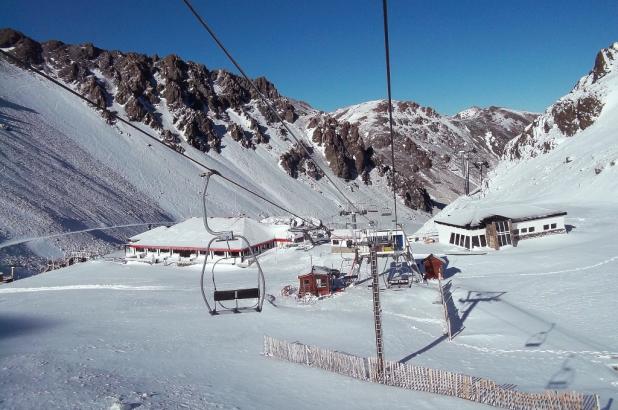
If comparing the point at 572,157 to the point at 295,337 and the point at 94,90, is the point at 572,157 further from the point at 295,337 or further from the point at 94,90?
the point at 94,90

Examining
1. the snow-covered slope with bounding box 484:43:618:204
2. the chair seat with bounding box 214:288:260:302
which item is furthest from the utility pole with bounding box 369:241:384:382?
A: the snow-covered slope with bounding box 484:43:618:204

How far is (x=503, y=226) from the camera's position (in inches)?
1538

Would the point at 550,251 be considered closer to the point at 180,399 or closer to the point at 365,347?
the point at 365,347

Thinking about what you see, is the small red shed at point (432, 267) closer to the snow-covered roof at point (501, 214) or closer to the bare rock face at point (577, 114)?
the snow-covered roof at point (501, 214)

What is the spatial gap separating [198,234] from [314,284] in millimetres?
23369

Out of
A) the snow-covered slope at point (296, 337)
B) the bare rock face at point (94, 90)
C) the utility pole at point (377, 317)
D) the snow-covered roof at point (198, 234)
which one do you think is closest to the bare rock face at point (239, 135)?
the bare rock face at point (94, 90)

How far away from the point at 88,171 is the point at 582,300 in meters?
81.5

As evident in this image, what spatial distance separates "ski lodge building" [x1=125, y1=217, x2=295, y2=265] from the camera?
4381 cm

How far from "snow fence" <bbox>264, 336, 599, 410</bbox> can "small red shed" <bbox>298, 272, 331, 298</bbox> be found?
10.9 meters

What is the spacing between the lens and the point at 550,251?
114 ft

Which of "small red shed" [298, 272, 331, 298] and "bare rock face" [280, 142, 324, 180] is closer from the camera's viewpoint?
"small red shed" [298, 272, 331, 298]

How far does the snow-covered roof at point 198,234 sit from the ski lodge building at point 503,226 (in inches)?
859

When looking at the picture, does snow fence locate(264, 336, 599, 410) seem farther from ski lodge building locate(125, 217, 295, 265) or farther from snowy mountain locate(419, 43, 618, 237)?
snowy mountain locate(419, 43, 618, 237)

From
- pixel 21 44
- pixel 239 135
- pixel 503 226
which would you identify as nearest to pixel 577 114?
pixel 503 226
